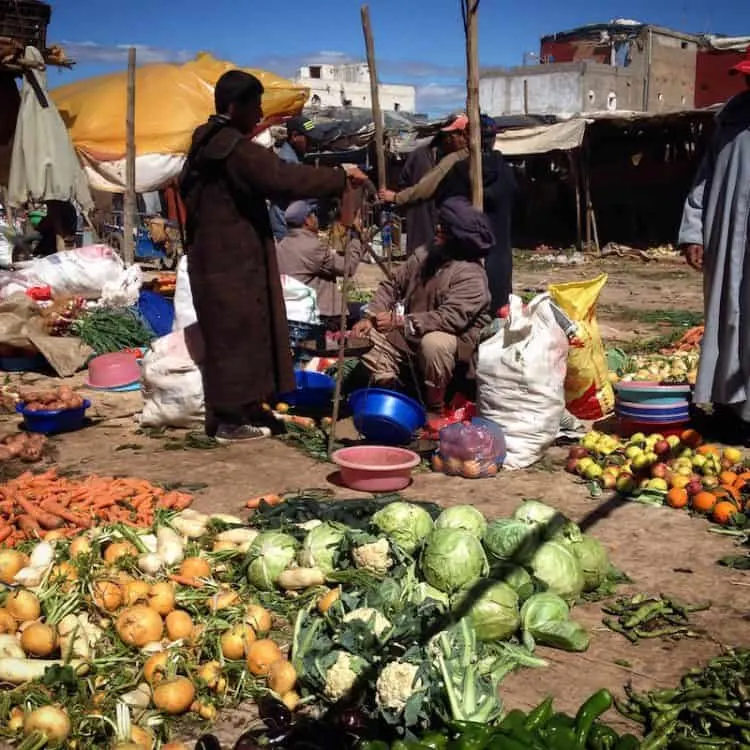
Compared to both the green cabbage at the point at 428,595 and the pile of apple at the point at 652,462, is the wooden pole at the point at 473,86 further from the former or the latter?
the green cabbage at the point at 428,595

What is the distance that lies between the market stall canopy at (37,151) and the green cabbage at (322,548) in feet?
27.2

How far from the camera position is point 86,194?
36.1 feet

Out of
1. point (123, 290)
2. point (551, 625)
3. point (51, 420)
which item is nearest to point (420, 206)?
point (123, 290)

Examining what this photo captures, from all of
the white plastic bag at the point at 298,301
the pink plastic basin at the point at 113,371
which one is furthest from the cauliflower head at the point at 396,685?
the pink plastic basin at the point at 113,371

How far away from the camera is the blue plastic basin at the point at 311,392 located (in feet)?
22.5

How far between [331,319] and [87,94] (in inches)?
325

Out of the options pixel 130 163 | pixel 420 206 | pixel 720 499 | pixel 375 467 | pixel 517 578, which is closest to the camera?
pixel 517 578

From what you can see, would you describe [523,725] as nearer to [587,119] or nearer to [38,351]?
[38,351]

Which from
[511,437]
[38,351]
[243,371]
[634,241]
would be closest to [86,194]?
[38,351]

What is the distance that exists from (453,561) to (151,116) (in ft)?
38.8

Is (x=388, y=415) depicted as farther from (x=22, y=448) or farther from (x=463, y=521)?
(x=22, y=448)

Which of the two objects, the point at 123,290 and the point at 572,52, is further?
the point at 572,52

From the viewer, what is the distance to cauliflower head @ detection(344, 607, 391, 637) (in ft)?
9.85

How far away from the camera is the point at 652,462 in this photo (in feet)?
16.9
